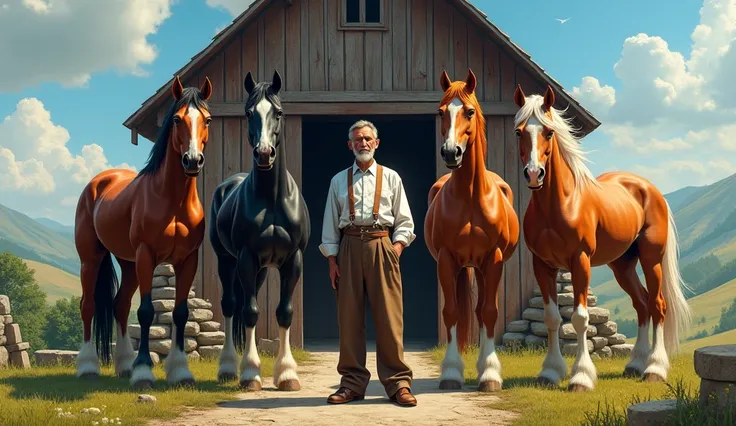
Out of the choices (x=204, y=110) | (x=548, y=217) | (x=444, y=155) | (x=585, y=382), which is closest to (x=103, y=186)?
(x=204, y=110)

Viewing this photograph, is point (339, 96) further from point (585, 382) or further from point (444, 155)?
point (585, 382)

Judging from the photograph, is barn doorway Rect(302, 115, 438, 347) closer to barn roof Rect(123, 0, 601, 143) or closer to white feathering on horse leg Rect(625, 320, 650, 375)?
barn roof Rect(123, 0, 601, 143)

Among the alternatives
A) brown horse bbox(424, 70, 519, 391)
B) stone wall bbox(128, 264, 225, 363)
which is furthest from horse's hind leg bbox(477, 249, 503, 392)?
stone wall bbox(128, 264, 225, 363)

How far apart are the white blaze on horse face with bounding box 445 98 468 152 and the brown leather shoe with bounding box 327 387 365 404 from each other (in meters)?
2.11

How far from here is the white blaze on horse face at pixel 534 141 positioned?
6.50 m

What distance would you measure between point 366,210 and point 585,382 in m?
2.48

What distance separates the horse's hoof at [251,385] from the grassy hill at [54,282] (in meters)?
142

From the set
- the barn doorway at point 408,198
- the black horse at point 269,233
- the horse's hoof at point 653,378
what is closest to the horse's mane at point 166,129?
→ the black horse at point 269,233

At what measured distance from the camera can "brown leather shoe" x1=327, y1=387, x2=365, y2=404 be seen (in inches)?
246

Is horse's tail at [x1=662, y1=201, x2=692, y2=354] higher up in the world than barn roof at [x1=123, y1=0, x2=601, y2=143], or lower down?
lower down

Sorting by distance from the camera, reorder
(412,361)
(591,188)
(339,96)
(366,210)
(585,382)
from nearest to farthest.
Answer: (366,210) → (585,382) → (591,188) → (412,361) → (339,96)

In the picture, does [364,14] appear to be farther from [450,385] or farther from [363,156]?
[450,385]

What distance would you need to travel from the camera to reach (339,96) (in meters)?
11.1

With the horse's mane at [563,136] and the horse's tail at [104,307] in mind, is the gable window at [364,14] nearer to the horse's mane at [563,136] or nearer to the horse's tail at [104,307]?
the horse's mane at [563,136]
